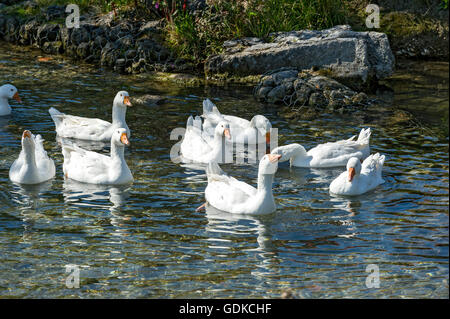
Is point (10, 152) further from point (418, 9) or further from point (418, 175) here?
point (418, 9)

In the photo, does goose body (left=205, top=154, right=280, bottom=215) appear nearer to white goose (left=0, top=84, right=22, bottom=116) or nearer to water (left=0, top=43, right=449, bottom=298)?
water (left=0, top=43, right=449, bottom=298)

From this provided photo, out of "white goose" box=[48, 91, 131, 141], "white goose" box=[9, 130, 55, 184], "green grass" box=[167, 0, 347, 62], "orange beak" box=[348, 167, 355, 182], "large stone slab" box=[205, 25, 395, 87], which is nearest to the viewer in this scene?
"orange beak" box=[348, 167, 355, 182]

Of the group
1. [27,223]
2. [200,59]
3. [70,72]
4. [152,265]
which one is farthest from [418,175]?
[70,72]

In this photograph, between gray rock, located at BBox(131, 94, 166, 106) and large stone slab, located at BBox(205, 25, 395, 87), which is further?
large stone slab, located at BBox(205, 25, 395, 87)

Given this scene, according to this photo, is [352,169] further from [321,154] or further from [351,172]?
[321,154]

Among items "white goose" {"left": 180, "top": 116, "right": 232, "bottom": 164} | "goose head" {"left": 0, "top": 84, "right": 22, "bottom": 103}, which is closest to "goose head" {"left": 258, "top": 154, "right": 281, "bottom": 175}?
"white goose" {"left": 180, "top": 116, "right": 232, "bottom": 164}

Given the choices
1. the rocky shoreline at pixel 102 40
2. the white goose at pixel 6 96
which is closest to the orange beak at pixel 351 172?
the white goose at pixel 6 96

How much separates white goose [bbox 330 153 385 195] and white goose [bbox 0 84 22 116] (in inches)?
285

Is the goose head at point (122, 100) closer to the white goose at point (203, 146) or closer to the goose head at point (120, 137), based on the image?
the white goose at point (203, 146)

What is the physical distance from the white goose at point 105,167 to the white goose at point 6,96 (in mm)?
3856

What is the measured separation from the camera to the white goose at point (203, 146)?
462 inches

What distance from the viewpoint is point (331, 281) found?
7.25m

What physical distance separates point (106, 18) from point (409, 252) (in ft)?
46.0

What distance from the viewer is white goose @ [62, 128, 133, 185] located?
418 inches
